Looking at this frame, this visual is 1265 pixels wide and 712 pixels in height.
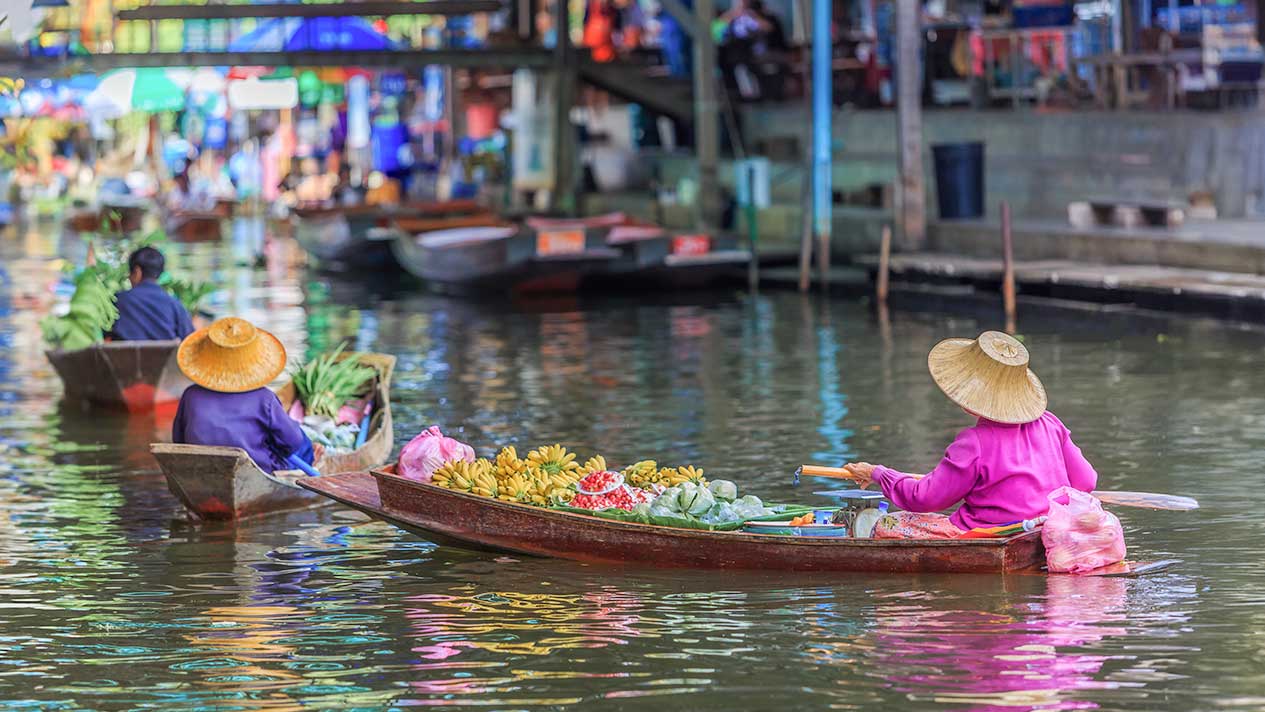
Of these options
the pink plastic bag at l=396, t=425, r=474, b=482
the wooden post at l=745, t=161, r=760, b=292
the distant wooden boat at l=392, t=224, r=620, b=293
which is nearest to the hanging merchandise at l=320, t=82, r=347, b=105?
the distant wooden boat at l=392, t=224, r=620, b=293

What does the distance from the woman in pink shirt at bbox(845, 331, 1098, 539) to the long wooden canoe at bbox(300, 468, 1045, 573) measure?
0.47 ft

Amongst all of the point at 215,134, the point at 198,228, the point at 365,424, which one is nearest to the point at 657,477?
the point at 365,424

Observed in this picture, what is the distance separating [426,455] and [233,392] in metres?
1.28

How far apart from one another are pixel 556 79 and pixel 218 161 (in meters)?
23.7

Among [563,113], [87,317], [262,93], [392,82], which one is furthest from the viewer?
[392,82]

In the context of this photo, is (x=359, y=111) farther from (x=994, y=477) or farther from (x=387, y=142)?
(x=994, y=477)

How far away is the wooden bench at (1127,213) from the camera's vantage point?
2216 cm

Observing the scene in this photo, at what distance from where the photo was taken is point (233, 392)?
1097 centimetres

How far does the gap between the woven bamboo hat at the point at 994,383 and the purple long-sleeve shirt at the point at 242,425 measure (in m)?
3.83

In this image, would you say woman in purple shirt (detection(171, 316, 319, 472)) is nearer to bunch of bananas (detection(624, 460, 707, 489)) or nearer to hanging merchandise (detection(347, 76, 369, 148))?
bunch of bananas (detection(624, 460, 707, 489))

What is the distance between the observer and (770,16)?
107ft

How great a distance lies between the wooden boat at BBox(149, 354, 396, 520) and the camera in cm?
1068

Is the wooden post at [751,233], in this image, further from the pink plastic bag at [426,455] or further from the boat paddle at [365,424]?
the pink plastic bag at [426,455]

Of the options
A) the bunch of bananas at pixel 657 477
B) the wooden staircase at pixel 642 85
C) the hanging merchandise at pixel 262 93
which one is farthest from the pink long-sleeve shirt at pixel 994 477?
the hanging merchandise at pixel 262 93
